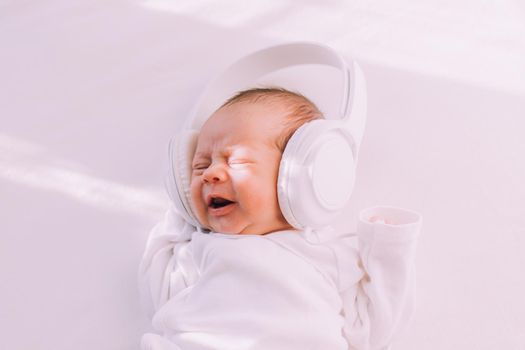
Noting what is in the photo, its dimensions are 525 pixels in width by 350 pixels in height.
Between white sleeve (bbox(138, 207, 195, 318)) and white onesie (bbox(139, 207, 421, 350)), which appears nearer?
white onesie (bbox(139, 207, 421, 350))

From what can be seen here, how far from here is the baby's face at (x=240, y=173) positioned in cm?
112

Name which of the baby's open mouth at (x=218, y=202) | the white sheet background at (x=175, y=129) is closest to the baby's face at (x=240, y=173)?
the baby's open mouth at (x=218, y=202)

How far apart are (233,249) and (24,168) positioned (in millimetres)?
646

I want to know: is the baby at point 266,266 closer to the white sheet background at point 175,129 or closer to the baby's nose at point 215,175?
the baby's nose at point 215,175

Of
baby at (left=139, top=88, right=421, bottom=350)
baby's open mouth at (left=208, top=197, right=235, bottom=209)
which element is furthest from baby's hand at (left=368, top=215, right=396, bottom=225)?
baby's open mouth at (left=208, top=197, right=235, bottom=209)

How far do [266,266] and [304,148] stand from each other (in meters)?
0.20

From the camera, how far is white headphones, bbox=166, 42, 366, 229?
109cm

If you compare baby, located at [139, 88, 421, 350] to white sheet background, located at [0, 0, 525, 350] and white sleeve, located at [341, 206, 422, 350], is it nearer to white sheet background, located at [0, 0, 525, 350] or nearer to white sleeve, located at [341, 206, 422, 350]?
white sleeve, located at [341, 206, 422, 350]

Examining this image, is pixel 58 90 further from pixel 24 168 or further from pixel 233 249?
pixel 233 249

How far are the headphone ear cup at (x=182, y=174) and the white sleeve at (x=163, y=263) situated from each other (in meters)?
0.05

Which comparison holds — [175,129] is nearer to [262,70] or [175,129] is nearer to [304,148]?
[262,70]

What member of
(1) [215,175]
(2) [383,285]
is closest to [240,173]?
(1) [215,175]

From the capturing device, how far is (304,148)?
1086 mm

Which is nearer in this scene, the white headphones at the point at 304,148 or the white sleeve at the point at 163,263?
the white headphones at the point at 304,148
